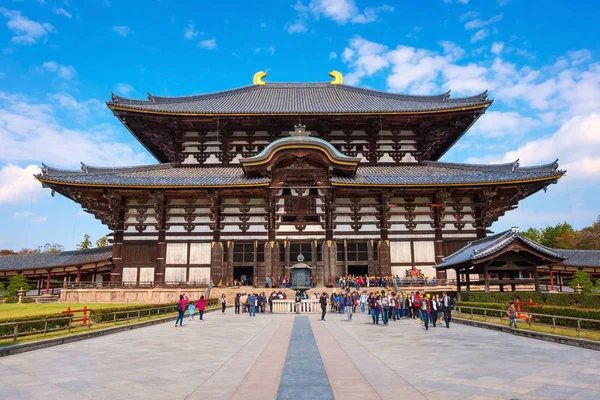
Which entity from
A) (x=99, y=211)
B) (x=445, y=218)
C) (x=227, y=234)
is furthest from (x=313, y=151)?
(x=99, y=211)

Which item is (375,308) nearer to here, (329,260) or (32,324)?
(329,260)

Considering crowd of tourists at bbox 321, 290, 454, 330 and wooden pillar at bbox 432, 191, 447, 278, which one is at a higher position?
wooden pillar at bbox 432, 191, 447, 278

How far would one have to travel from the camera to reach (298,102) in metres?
41.2

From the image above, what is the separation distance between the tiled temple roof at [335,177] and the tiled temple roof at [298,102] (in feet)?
17.5

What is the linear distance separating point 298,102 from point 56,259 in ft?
96.1

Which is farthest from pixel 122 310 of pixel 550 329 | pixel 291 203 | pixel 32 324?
pixel 550 329

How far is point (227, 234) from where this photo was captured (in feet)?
108

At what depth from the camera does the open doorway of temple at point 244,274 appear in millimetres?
33875

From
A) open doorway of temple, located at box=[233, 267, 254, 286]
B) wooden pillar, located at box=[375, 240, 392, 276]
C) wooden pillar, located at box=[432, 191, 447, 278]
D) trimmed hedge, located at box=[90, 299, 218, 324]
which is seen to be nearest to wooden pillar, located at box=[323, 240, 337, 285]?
wooden pillar, located at box=[375, 240, 392, 276]

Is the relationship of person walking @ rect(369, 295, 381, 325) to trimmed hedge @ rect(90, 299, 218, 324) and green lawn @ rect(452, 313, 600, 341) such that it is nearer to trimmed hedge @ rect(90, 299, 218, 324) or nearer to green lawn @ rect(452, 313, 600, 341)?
green lawn @ rect(452, 313, 600, 341)

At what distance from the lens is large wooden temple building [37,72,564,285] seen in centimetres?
3116

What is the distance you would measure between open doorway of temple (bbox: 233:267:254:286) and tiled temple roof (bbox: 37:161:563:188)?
8165mm

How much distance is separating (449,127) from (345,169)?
11.6 meters

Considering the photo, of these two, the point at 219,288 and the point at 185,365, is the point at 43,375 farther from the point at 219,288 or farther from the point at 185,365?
the point at 219,288
